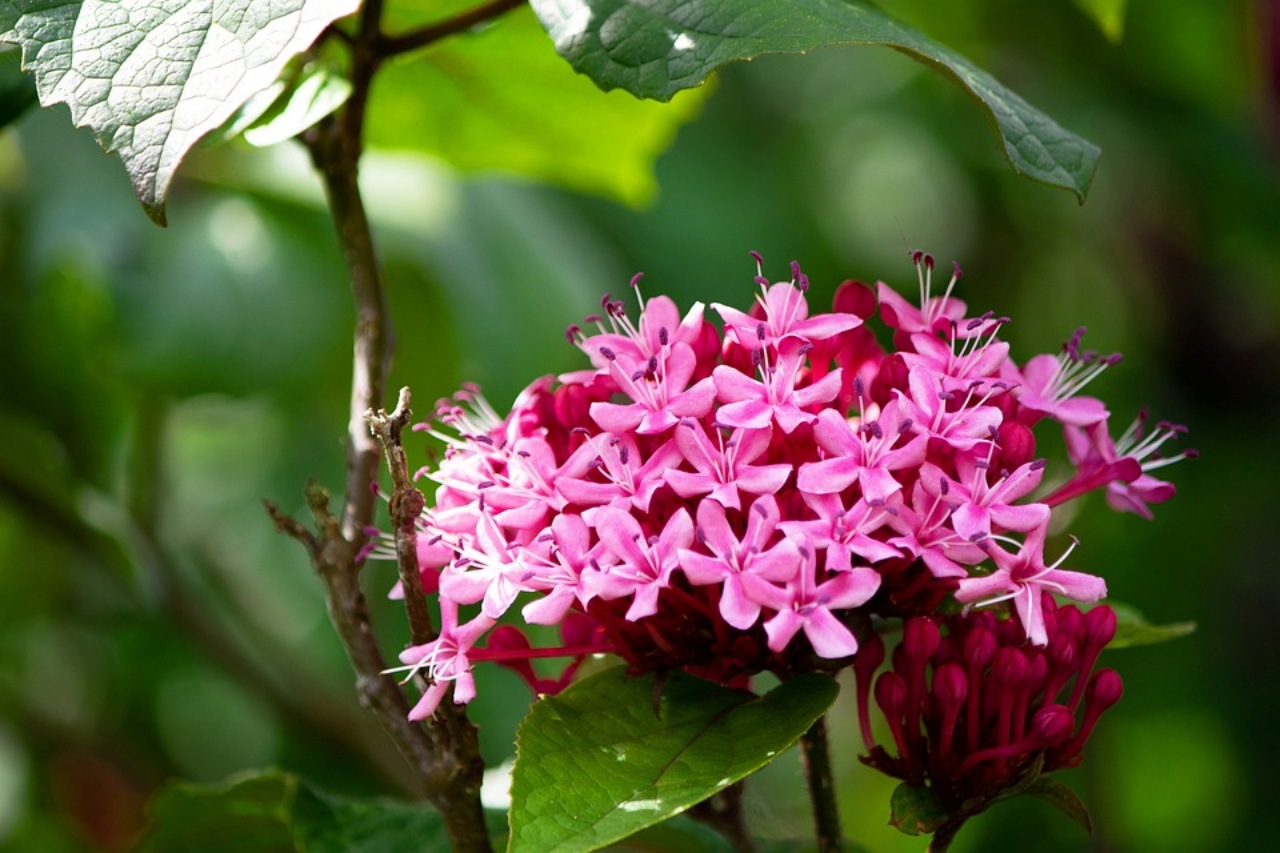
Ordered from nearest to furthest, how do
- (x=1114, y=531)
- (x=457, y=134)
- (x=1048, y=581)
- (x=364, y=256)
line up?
(x=1048, y=581) → (x=364, y=256) → (x=457, y=134) → (x=1114, y=531)

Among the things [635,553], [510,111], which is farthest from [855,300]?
[510,111]

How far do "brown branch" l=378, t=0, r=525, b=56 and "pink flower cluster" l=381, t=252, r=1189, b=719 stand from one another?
0.32 metres

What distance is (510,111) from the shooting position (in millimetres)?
1571

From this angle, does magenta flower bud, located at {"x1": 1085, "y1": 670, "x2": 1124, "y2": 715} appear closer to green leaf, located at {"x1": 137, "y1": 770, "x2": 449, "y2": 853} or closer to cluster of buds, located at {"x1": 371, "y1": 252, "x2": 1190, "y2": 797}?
cluster of buds, located at {"x1": 371, "y1": 252, "x2": 1190, "y2": 797}

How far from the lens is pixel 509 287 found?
7.55ft

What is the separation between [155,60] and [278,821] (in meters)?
0.79

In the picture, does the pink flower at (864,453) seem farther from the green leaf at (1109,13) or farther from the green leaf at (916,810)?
the green leaf at (1109,13)

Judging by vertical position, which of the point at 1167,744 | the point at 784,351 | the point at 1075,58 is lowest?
the point at 1167,744

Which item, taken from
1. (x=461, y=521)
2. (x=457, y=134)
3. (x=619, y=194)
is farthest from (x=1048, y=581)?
(x=619, y=194)

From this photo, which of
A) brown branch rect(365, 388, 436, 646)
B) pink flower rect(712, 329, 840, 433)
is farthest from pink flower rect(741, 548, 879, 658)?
brown branch rect(365, 388, 436, 646)

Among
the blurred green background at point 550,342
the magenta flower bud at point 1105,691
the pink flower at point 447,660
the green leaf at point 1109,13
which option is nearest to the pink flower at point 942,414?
the magenta flower bud at point 1105,691

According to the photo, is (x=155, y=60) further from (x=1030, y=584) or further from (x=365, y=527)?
(x=1030, y=584)

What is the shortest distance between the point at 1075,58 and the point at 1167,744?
1331mm

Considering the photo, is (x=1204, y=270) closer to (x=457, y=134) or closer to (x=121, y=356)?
(x=457, y=134)
